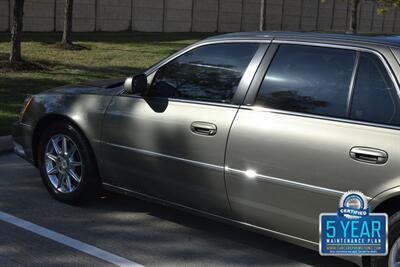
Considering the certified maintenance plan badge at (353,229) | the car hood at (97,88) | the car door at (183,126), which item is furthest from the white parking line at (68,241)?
the certified maintenance plan badge at (353,229)

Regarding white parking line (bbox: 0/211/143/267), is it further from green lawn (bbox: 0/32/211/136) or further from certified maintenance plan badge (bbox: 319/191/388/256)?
green lawn (bbox: 0/32/211/136)

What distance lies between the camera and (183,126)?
14.4 feet

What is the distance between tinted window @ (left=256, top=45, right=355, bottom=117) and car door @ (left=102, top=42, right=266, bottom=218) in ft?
0.59

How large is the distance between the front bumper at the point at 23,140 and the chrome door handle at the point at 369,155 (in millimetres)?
3241

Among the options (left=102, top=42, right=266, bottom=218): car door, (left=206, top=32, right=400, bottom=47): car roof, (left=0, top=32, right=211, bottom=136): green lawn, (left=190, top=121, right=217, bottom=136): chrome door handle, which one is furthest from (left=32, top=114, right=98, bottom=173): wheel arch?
(left=0, top=32, right=211, bottom=136): green lawn

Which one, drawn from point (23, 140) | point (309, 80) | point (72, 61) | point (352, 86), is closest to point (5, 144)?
point (23, 140)

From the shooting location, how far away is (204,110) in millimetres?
4328

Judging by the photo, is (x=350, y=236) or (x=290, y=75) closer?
(x=350, y=236)

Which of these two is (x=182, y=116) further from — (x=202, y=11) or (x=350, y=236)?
(x=202, y=11)

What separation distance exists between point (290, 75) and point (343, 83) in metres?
0.41

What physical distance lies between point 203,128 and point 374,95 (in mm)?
1238

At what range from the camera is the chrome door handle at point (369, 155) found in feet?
11.4

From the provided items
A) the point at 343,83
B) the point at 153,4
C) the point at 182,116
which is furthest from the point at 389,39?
the point at 153,4

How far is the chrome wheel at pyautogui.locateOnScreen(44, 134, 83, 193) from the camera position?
525cm
